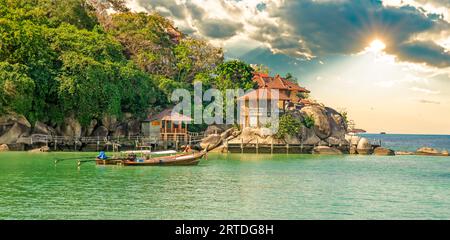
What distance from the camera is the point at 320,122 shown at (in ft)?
188

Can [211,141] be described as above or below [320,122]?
below

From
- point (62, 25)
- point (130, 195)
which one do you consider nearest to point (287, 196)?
point (130, 195)

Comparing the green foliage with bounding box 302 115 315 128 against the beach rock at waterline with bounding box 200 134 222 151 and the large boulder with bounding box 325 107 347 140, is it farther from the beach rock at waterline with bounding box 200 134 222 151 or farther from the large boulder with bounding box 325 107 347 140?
the beach rock at waterline with bounding box 200 134 222 151

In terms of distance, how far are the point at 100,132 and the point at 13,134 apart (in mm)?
8840

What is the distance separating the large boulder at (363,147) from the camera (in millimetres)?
58062

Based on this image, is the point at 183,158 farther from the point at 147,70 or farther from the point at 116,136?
the point at 147,70

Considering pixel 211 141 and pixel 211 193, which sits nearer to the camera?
pixel 211 193

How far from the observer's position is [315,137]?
56938mm

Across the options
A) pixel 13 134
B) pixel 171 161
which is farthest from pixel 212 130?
pixel 171 161

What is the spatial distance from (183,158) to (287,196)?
42.5 ft

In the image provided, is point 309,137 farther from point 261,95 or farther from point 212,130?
point 212,130

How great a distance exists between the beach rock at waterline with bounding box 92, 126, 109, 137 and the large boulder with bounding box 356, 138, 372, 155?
26600 mm

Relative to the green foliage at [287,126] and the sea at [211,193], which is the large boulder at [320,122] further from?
the sea at [211,193]

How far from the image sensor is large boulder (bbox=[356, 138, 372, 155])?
5806 centimetres
